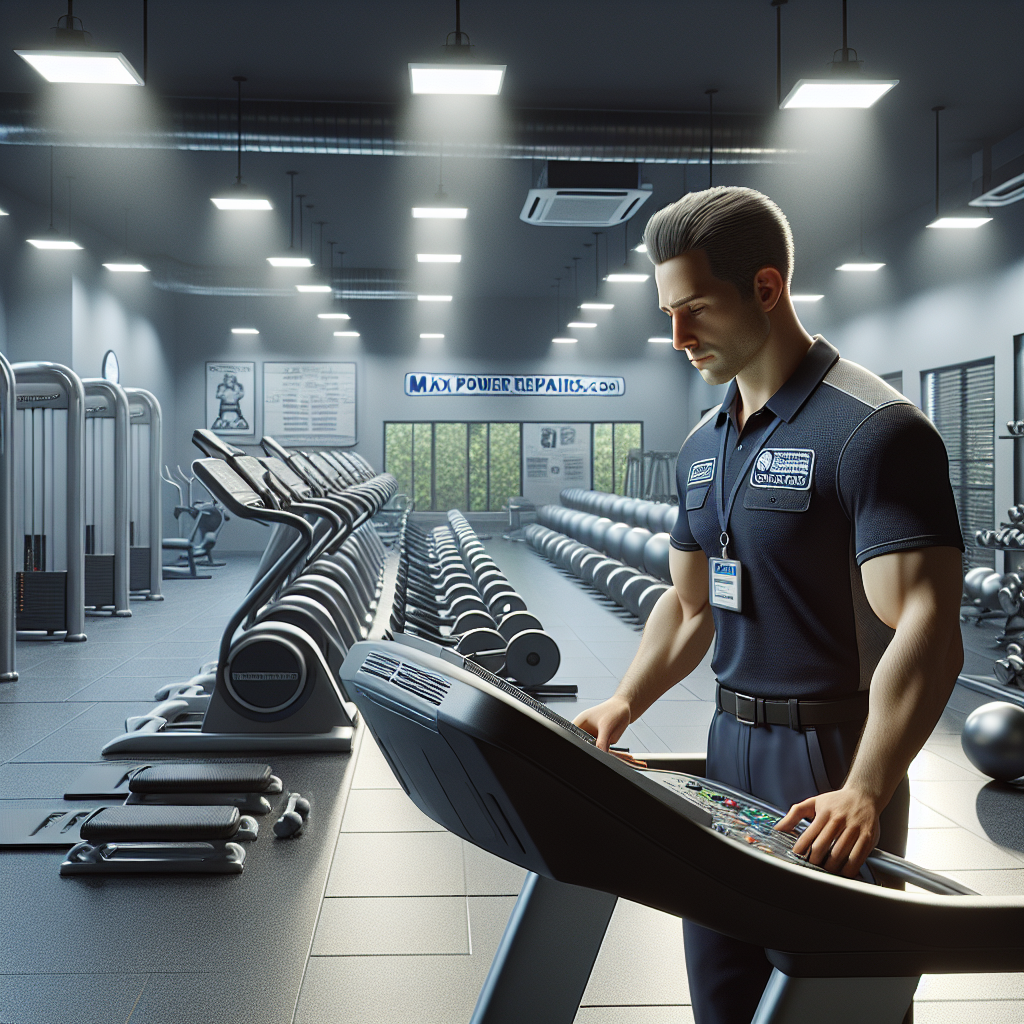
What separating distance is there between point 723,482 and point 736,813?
55 centimetres

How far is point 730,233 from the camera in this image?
1.22m

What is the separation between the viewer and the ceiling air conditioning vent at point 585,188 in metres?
8.10

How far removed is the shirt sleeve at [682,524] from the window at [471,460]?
1533 cm

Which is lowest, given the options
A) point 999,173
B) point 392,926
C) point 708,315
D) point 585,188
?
point 392,926

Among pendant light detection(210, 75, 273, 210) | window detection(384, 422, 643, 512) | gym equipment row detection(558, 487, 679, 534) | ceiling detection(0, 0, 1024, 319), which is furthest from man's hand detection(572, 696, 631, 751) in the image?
window detection(384, 422, 643, 512)

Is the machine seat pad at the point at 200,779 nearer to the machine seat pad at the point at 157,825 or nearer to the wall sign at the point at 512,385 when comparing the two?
the machine seat pad at the point at 157,825

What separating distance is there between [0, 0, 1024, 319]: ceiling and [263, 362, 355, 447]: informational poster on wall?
4655 millimetres

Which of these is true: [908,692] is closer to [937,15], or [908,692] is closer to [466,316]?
[937,15]

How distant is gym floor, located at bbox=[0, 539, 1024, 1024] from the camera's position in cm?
230

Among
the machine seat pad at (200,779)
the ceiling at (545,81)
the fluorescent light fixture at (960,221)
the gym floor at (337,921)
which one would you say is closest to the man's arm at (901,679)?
the gym floor at (337,921)

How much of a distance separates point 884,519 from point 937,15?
6558 mm

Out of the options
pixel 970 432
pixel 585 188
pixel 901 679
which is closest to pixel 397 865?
pixel 901 679

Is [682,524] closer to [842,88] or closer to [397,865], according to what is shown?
[397,865]

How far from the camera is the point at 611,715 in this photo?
1.34m
